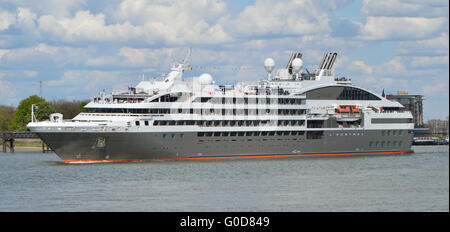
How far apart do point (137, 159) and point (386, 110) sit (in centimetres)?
3126

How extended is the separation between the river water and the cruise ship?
216 centimetres

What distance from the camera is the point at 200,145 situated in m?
59.7

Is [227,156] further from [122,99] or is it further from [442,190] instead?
[442,190]

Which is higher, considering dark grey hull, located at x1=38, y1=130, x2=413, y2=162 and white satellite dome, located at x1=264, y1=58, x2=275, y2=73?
white satellite dome, located at x1=264, y1=58, x2=275, y2=73

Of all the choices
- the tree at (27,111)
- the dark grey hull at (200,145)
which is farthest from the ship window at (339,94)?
the tree at (27,111)

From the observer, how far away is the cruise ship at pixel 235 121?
55.1 m

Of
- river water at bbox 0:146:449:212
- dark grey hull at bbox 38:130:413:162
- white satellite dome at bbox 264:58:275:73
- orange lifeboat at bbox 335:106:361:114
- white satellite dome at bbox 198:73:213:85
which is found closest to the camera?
river water at bbox 0:146:449:212

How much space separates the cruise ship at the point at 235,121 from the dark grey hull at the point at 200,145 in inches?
3.2

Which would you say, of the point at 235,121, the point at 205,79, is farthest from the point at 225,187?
the point at 205,79

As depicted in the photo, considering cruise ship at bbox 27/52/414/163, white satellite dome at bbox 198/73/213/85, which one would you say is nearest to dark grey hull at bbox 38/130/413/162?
cruise ship at bbox 27/52/414/163

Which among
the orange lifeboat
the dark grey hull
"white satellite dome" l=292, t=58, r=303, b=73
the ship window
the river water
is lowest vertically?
the river water

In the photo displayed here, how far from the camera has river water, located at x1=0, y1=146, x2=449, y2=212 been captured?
33.4 meters

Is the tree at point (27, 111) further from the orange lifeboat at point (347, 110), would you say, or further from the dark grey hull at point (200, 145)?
the orange lifeboat at point (347, 110)

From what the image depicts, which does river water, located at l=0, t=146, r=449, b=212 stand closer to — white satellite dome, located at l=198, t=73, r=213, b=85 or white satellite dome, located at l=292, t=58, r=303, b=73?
white satellite dome, located at l=198, t=73, r=213, b=85
